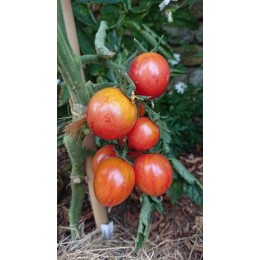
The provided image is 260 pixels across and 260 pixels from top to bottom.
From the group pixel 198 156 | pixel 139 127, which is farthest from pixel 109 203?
pixel 198 156

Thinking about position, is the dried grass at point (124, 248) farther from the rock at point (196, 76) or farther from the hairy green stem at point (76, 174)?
the rock at point (196, 76)

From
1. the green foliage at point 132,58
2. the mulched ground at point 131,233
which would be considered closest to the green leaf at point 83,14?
the green foliage at point 132,58

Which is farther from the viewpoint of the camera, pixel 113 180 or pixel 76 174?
pixel 76 174

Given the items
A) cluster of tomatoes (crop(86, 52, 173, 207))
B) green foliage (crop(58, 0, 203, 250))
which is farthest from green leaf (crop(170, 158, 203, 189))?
cluster of tomatoes (crop(86, 52, 173, 207))

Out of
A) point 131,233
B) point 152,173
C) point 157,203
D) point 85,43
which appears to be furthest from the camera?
point 85,43

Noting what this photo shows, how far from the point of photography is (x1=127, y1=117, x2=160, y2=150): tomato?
87 centimetres

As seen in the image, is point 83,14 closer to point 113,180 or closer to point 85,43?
point 85,43

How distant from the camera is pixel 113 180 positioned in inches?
34.3

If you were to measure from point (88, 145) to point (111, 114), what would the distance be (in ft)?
0.98

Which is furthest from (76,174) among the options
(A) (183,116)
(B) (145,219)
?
(A) (183,116)

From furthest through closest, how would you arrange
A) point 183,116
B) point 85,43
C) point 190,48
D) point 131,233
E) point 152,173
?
point 190,48 → point 183,116 → point 85,43 → point 131,233 → point 152,173

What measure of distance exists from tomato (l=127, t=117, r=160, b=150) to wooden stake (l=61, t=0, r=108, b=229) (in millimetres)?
194

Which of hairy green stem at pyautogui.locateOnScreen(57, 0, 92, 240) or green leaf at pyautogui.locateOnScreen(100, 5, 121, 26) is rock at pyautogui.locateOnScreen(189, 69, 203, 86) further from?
hairy green stem at pyautogui.locateOnScreen(57, 0, 92, 240)
